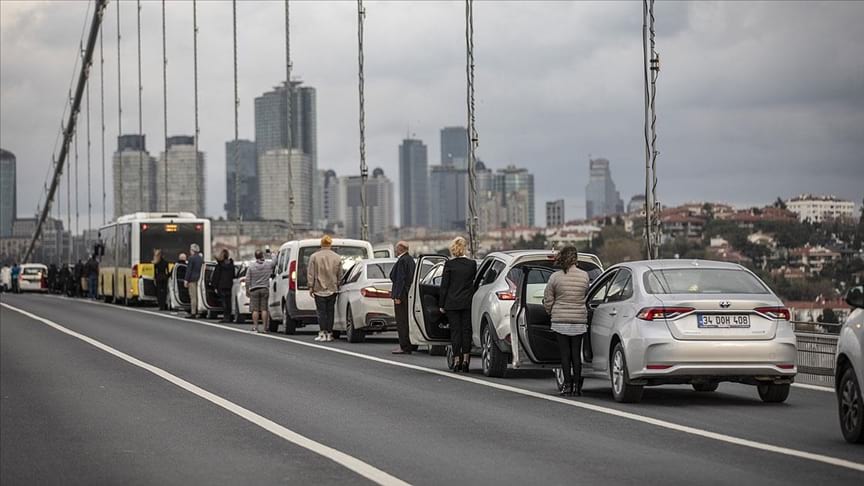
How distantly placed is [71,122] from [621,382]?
129249 millimetres

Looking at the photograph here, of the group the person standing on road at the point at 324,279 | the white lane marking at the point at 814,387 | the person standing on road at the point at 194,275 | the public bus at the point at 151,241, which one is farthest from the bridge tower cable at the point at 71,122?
the white lane marking at the point at 814,387

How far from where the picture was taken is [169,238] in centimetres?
5794

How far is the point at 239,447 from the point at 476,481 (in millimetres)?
2818

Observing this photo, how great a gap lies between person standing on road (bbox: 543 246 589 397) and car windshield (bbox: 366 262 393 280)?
1251 cm

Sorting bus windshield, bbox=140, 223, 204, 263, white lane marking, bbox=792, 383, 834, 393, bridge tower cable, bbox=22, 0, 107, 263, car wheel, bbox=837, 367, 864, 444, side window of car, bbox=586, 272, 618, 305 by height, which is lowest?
white lane marking, bbox=792, 383, 834, 393

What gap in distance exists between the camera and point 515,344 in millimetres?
19422

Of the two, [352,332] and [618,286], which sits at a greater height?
[618,286]

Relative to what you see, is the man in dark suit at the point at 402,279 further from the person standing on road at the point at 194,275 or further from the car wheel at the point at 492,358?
the person standing on road at the point at 194,275

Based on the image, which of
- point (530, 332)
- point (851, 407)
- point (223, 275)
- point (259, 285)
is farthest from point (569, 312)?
point (223, 275)

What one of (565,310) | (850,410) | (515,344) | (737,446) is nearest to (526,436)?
(737,446)

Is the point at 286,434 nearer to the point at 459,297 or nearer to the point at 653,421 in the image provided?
the point at 653,421

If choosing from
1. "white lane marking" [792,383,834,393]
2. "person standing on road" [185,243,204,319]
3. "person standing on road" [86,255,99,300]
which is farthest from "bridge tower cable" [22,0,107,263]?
"white lane marking" [792,383,834,393]

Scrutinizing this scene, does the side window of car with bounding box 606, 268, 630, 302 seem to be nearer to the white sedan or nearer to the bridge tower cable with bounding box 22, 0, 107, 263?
the white sedan

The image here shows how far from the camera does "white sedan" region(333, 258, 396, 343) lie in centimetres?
2994
